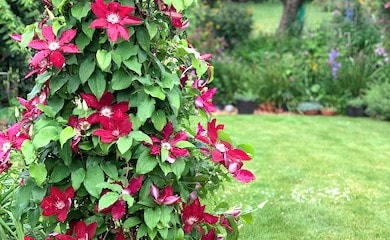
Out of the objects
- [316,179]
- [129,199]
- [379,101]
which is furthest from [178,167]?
[379,101]

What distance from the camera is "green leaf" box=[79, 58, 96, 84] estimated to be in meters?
1.88

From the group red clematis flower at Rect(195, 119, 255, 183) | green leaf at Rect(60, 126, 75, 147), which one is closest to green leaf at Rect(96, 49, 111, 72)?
green leaf at Rect(60, 126, 75, 147)

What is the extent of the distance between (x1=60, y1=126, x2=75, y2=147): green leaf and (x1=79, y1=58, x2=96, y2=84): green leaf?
0.51ft

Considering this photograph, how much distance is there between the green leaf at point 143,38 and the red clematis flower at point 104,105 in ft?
0.61

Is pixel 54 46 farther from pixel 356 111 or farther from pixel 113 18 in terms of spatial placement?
pixel 356 111

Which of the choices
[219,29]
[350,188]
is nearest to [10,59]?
[350,188]

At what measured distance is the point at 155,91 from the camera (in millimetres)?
1886

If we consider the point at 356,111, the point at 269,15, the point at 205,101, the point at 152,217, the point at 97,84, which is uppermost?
the point at 97,84

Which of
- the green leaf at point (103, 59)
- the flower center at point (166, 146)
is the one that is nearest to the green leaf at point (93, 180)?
A: the flower center at point (166, 146)

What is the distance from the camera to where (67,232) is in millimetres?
2012

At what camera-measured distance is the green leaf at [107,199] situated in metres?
1.80

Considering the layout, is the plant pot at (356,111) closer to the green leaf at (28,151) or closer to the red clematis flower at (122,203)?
the red clematis flower at (122,203)

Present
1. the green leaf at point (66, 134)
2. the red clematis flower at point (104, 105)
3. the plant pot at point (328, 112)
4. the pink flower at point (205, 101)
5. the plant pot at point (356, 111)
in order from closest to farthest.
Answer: the green leaf at point (66, 134) < the red clematis flower at point (104, 105) < the pink flower at point (205, 101) < the plant pot at point (356, 111) < the plant pot at point (328, 112)

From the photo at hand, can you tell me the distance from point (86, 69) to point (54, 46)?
0.39 ft
